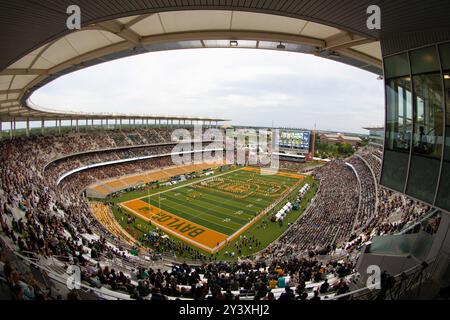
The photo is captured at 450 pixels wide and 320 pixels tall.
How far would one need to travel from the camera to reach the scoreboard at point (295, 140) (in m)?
59.9

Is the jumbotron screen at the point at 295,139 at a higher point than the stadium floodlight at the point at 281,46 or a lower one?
lower

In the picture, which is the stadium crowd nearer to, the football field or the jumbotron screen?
the football field

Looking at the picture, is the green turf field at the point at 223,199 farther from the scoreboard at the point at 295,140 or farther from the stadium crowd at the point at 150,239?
the scoreboard at the point at 295,140

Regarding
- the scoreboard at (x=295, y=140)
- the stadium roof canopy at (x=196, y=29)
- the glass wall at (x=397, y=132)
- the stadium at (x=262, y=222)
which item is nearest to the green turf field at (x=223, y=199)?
the stadium at (x=262, y=222)

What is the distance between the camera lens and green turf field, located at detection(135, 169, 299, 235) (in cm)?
2747

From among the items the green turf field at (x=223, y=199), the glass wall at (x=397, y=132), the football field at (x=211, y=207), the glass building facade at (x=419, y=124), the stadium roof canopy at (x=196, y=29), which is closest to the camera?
the stadium roof canopy at (x=196, y=29)

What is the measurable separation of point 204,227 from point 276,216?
326 inches

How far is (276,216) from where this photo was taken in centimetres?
2678

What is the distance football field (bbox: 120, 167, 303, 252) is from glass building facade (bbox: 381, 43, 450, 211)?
54.0 ft

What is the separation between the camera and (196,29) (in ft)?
25.3

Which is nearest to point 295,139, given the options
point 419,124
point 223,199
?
point 223,199

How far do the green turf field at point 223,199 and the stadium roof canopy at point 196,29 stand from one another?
1946 cm
